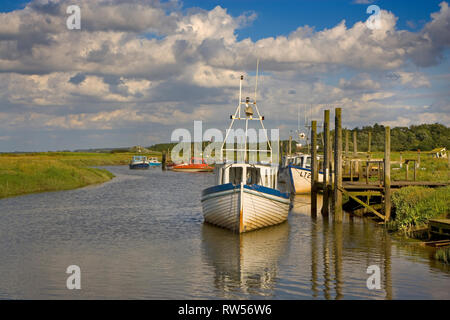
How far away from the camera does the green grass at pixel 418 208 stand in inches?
811

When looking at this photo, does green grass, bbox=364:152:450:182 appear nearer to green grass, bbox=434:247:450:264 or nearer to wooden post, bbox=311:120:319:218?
wooden post, bbox=311:120:319:218

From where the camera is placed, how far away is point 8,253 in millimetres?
18875

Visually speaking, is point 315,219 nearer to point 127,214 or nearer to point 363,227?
point 363,227

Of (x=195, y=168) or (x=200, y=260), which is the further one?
(x=195, y=168)

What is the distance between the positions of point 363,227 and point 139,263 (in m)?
12.5

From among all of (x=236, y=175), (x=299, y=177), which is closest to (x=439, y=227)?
(x=236, y=175)

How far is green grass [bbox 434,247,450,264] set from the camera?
16484mm

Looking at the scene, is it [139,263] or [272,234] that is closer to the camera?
[139,263]

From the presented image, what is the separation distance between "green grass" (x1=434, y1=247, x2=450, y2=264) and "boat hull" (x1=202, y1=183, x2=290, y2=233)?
25.8ft

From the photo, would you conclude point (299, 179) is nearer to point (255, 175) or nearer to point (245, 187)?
point (255, 175)

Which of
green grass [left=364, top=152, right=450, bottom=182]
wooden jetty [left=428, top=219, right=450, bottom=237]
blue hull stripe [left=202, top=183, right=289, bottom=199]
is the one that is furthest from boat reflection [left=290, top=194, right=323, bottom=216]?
wooden jetty [left=428, top=219, right=450, bottom=237]

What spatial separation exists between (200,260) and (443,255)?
8.09 metres

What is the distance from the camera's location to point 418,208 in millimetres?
21406
